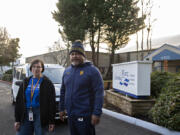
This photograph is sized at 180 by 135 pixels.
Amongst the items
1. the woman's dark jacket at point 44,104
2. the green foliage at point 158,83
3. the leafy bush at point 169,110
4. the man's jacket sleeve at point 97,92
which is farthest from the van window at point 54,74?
the green foliage at point 158,83

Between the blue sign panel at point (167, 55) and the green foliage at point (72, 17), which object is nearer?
the blue sign panel at point (167, 55)

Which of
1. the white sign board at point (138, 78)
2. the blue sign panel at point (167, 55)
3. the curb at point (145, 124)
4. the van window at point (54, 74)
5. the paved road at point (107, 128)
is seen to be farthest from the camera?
the blue sign panel at point (167, 55)

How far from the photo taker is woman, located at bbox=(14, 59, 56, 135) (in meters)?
2.59

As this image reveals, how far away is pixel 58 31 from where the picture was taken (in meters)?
20.7

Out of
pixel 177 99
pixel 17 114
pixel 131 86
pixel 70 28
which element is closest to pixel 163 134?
pixel 177 99

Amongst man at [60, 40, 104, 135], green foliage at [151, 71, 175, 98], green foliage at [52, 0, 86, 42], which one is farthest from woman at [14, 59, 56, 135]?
green foliage at [52, 0, 86, 42]

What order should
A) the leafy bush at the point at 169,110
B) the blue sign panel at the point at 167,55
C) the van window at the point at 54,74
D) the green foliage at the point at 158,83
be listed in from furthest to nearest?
the blue sign panel at the point at 167,55
the green foliage at the point at 158,83
the van window at the point at 54,74
the leafy bush at the point at 169,110

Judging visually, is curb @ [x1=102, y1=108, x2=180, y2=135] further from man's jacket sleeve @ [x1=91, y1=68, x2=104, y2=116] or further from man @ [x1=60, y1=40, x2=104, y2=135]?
man's jacket sleeve @ [x1=91, y1=68, x2=104, y2=116]

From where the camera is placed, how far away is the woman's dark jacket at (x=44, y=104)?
8.47 ft

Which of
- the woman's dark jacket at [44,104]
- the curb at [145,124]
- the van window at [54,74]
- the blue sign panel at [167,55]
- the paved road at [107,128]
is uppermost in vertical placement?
the blue sign panel at [167,55]

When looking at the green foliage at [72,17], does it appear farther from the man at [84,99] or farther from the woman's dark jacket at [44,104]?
the man at [84,99]

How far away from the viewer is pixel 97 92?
7.47 feet

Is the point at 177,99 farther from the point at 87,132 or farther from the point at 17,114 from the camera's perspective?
the point at 17,114

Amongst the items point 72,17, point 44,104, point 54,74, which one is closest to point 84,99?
point 44,104
